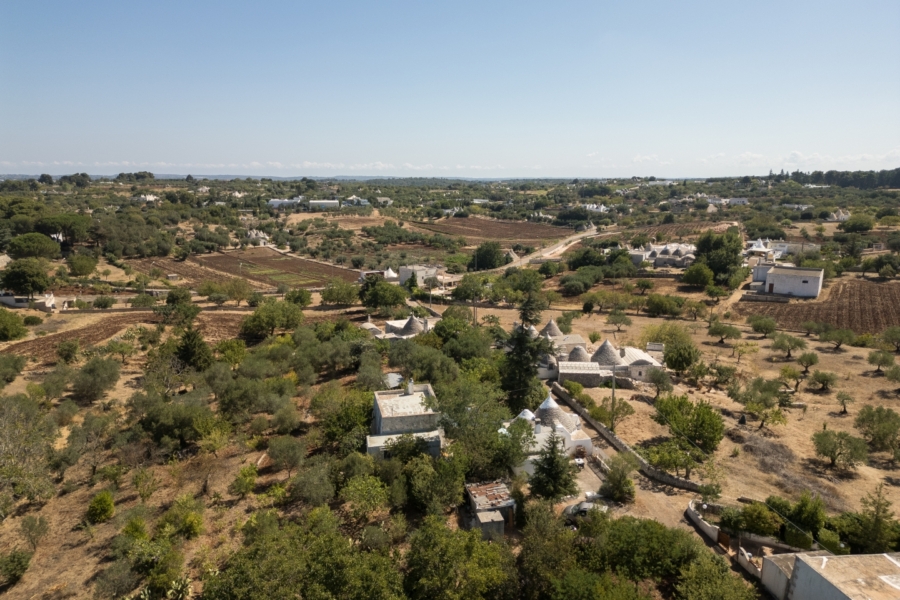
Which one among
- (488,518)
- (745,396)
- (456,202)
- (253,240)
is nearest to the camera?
(488,518)

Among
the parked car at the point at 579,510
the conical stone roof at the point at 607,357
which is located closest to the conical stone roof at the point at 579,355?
the conical stone roof at the point at 607,357

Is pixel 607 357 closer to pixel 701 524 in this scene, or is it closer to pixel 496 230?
pixel 701 524

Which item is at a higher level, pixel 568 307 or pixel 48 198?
pixel 48 198

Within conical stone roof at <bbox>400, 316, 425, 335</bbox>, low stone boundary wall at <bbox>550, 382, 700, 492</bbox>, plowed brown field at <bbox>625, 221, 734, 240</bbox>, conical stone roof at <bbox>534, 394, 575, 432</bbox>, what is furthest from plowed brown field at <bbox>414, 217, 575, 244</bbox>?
conical stone roof at <bbox>534, 394, 575, 432</bbox>

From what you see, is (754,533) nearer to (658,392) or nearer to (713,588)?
(713,588)

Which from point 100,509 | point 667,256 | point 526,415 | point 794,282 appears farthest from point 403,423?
point 667,256

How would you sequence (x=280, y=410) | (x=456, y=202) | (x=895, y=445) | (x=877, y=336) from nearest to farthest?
(x=895, y=445), (x=280, y=410), (x=877, y=336), (x=456, y=202)

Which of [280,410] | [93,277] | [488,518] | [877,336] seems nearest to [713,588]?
[488,518]
